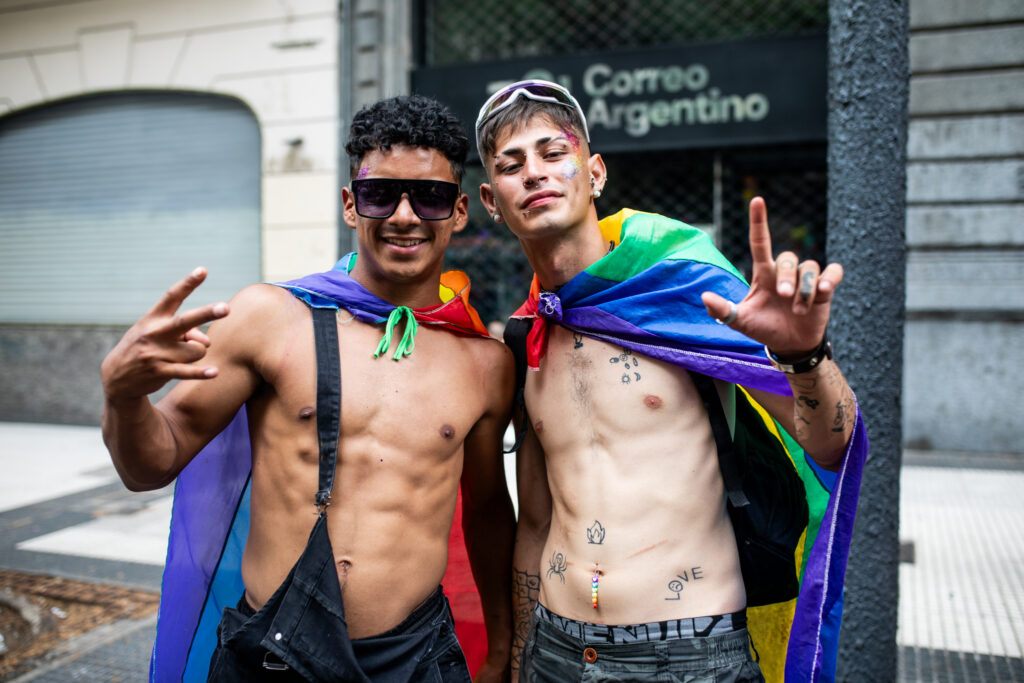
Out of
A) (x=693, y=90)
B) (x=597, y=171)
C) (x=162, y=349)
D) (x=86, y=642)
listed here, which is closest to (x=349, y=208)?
(x=597, y=171)

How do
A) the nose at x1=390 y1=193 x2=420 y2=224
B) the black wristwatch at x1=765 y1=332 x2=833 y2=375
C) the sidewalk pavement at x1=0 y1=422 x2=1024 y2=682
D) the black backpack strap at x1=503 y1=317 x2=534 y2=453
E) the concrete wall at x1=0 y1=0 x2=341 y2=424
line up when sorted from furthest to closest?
the concrete wall at x1=0 y1=0 x2=341 y2=424, the sidewalk pavement at x1=0 y1=422 x2=1024 y2=682, the black backpack strap at x1=503 y1=317 x2=534 y2=453, the nose at x1=390 y1=193 x2=420 y2=224, the black wristwatch at x1=765 y1=332 x2=833 y2=375

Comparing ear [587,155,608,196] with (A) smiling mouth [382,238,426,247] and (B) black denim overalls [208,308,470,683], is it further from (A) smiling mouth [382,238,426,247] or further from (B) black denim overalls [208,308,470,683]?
(B) black denim overalls [208,308,470,683]

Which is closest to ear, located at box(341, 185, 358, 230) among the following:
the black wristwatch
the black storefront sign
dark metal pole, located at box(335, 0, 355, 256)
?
the black wristwatch

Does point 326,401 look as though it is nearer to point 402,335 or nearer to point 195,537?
point 402,335

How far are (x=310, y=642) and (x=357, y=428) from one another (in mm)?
538

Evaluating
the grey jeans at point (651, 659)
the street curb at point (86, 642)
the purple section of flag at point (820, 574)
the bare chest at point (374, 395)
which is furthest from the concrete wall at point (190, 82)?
the purple section of flag at point (820, 574)

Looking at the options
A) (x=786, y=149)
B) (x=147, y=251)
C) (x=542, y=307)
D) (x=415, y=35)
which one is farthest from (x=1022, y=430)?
(x=147, y=251)

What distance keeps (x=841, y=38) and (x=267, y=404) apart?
2.24 m

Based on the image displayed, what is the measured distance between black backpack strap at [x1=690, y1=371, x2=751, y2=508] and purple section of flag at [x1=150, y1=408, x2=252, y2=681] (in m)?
1.36

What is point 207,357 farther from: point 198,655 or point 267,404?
point 198,655

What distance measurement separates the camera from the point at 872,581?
112 inches

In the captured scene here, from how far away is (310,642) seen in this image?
1981mm

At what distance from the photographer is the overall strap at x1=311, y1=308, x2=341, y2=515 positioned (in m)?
2.06

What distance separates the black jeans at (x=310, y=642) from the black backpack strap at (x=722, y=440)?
946mm
